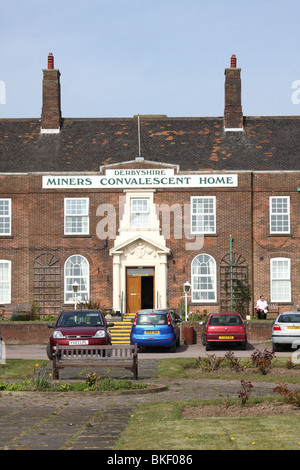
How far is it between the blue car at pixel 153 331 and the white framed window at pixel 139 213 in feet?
35.2

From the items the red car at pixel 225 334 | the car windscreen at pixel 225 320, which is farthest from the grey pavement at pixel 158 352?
the car windscreen at pixel 225 320

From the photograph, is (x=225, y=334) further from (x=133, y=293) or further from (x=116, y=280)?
(x=133, y=293)

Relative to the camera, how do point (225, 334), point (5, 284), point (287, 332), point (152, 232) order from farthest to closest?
1. point (5, 284)
2. point (152, 232)
3. point (225, 334)
4. point (287, 332)

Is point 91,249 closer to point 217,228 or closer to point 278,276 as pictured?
point 217,228

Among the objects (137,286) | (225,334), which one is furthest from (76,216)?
(225,334)

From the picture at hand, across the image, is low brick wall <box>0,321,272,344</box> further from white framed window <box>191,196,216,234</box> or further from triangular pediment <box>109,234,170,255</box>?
white framed window <box>191,196,216,234</box>

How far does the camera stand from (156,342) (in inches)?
1096

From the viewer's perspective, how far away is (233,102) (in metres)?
41.6

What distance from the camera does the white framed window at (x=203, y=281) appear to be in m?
38.2

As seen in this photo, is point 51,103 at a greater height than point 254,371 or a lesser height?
greater

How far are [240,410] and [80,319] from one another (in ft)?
38.1
